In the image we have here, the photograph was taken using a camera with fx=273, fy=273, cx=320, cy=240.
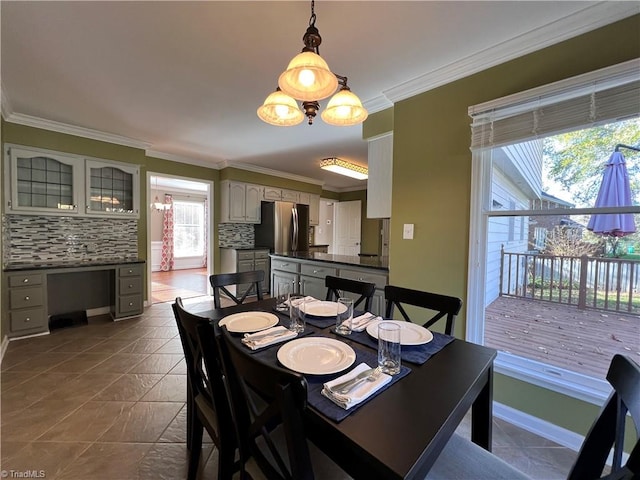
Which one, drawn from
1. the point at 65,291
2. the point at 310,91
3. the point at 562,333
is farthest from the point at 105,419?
the point at 562,333

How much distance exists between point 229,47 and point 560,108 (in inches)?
83.9

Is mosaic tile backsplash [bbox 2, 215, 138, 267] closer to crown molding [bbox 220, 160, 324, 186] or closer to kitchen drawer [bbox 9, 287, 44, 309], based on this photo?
kitchen drawer [bbox 9, 287, 44, 309]

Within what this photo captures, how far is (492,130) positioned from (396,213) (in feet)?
3.06

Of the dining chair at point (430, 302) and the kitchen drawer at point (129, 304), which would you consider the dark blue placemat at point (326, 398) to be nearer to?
the dining chair at point (430, 302)

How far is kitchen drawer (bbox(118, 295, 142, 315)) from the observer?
12.2ft

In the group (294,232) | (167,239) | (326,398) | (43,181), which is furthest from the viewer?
(167,239)

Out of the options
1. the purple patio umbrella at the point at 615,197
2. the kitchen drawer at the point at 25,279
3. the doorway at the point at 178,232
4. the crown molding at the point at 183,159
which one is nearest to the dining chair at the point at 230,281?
the purple patio umbrella at the point at 615,197

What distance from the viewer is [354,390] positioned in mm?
897

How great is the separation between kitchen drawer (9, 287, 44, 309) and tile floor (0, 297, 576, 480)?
15.8 inches

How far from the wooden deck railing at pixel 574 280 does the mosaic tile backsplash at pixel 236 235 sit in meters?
4.55

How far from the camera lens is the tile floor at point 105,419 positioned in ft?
4.90

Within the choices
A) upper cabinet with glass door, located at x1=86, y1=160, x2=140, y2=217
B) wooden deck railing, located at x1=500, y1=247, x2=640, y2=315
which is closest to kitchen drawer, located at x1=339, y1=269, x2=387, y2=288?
wooden deck railing, located at x1=500, y1=247, x2=640, y2=315

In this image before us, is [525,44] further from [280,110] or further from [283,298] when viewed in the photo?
[283,298]

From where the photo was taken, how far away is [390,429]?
75 cm
